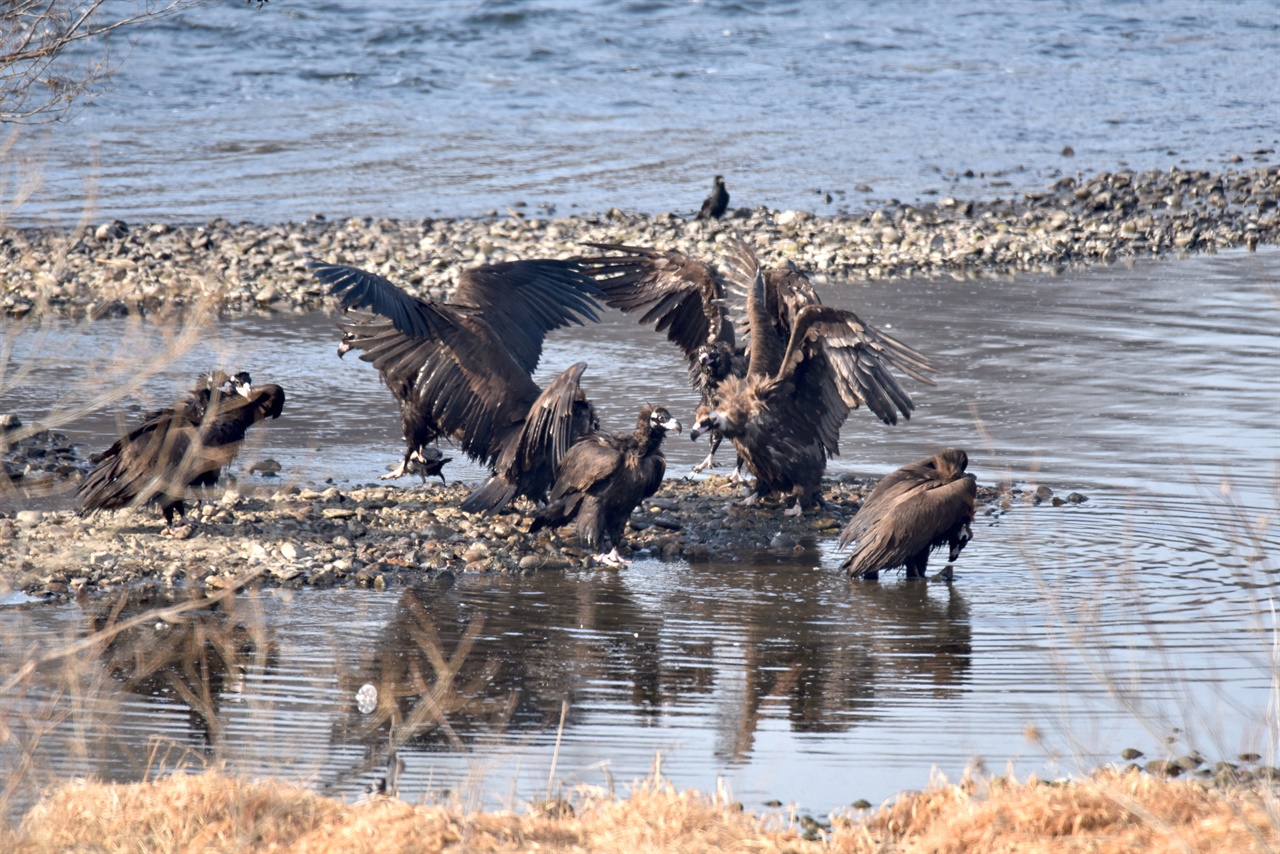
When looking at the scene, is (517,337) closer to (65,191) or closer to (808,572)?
(808,572)

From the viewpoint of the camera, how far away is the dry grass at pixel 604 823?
4043mm

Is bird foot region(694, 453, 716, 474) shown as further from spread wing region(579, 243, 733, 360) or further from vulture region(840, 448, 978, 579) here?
vulture region(840, 448, 978, 579)

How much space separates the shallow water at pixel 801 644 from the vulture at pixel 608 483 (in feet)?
0.92

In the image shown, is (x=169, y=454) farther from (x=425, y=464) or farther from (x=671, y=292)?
(x=671, y=292)

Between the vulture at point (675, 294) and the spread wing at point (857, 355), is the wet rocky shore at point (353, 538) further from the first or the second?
the vulture at point (675, 294)

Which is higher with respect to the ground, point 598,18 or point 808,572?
point 598,18

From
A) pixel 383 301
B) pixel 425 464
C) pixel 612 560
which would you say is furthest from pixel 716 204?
pixel 612 560

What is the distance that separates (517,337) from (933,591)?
3.08m

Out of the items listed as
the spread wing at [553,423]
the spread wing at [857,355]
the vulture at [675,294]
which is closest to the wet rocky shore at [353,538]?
the spread wing at [553,423]

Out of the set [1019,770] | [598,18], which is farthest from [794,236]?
[598,18]

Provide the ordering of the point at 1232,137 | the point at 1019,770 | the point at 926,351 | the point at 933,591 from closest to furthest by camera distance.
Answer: the point at 1019,770 < the point at 933,591 < the point at 926,351 < the point at 1232,137

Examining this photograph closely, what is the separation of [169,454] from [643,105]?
18223 mm

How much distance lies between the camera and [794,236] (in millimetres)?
15578

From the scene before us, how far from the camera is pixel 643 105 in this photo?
2469cm
